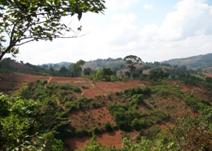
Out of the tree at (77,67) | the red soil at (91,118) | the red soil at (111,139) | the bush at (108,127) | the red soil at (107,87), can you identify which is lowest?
the red soil at (111,139)

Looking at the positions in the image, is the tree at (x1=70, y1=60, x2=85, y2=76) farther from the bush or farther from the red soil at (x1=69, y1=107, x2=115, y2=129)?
the bush

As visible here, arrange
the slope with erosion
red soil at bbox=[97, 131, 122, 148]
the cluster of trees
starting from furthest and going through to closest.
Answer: the cluster of trees < the slope with erosion < red soil at bbox=[97, 131, 122, 148]

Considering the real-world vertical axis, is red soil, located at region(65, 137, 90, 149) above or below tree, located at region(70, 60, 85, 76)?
below

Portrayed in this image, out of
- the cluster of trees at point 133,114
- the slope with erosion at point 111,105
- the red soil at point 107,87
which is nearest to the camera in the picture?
the slope with erosion at point 111,105

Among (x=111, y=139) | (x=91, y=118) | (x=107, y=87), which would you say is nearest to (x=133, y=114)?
(x=91, y=118)

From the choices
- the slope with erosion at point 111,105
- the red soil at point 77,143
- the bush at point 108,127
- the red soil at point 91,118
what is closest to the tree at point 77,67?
the slope with erosion at point 111,105

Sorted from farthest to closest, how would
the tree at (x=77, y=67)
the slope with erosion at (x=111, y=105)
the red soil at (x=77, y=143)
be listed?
the tree at (x=77, y=67) → the slope with erosion at (x=111, y=105) → the red soil at (x=77, y=143)

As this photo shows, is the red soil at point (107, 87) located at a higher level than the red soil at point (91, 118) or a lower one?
higher

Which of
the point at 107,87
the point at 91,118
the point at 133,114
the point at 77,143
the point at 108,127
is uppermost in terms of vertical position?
the point at 107,87

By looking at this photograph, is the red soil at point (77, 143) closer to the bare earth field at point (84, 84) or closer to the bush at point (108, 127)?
the bush at point (108, 127)

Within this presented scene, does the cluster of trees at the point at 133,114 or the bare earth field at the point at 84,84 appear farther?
the bare earth field at the point at 84,84

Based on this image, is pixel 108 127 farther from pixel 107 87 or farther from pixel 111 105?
pixel 107 87

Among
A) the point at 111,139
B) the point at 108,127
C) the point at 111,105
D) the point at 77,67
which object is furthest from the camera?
the point at 77,67

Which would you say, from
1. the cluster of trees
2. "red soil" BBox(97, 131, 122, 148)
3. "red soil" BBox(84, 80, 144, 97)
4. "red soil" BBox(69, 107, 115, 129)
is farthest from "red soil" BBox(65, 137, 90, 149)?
"red soil" BBox(84, 80, 144, 97)
